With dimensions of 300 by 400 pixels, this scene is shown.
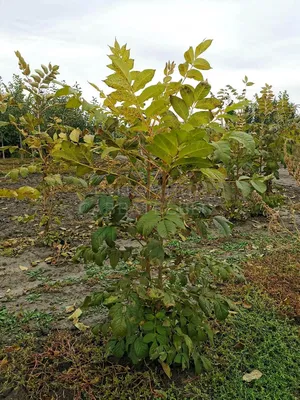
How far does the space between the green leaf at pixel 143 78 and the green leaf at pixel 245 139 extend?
401 millimetres

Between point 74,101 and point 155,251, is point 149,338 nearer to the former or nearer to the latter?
point 155,251

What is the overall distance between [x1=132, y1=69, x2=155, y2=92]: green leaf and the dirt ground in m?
1.67

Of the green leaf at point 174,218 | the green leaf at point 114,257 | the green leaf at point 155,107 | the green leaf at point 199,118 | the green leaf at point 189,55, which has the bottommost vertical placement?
the green leaf at point 114,257

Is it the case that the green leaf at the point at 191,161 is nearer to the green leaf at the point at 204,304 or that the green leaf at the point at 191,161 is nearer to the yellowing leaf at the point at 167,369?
the green leaf at the point at 204,304

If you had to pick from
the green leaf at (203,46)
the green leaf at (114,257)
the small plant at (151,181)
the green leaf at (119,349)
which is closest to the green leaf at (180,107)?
the small plant at (151,181)

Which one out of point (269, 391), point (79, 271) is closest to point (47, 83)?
point (79, 271)

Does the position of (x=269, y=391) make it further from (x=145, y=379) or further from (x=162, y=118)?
(x=162, y=118)

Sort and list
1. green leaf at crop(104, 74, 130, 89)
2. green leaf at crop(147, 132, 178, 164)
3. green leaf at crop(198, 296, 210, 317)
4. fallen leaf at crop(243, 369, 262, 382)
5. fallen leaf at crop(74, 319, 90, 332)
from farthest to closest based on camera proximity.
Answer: fallen leaf at crop(74, 319, 90, 332) < fallen leaf at crop(243, 369, 262, 382) < green leaf at crop(198, 296, 210, 317) < green leaf at crop(104, 74, 130, 89) < green leaf at crop(147, 132, 178, 164)

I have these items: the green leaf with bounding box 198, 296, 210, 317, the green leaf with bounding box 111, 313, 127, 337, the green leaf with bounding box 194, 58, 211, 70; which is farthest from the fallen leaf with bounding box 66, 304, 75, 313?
the green leaf with bounding box 194, 58, 211, 70

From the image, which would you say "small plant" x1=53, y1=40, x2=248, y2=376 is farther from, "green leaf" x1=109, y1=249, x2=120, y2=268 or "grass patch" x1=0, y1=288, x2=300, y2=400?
"grass patch" x1=0, y1=288, x2=300, y2=400

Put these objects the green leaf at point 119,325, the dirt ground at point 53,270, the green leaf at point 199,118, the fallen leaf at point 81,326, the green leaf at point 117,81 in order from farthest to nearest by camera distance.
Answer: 1. the dirt ground at point 53,270
2. the fallen leaf at point 81,326
3. the green leaf at point 119,325
4. the green leaf at point 199,118
5. the green leaf at point 117,81

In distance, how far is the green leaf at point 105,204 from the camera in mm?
1360

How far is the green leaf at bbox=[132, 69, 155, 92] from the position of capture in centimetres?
121

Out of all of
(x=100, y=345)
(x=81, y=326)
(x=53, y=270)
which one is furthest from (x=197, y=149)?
(x=53, y=270)
